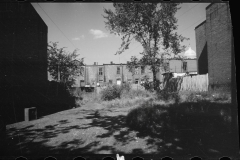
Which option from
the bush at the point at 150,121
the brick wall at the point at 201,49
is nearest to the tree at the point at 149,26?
the brick wall at the point at 201,49

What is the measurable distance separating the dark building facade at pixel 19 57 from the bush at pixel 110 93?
6.40 meters

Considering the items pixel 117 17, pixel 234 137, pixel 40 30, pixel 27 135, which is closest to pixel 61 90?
pixel 40 30

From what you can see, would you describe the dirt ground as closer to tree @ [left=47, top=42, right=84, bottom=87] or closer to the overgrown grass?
the overgrown grass

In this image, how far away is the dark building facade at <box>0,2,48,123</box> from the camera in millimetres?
7645

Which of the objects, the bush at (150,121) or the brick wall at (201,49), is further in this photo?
the brick wall at (201,49)

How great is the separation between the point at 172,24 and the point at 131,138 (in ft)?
63.5

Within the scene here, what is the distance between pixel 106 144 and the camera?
423 centimetres

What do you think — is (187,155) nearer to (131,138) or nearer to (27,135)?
(131,138)

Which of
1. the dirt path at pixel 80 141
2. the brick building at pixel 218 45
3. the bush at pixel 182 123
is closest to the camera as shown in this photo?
the dirt path at pixel 80 141

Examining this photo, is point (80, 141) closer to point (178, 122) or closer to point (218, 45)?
point (178, 122)

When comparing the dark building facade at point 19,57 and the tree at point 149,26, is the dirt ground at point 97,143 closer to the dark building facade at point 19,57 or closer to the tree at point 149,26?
the dark building facade at point 19,57

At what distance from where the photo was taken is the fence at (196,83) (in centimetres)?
1489

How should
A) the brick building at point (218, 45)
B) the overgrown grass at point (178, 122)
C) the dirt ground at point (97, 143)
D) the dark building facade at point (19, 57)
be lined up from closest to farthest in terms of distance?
the dirt ground at point (97, 143)
the overgrown grass at point (178, 122)
the dark building facade at point (19, 57)
the brick building at point (218, 45)

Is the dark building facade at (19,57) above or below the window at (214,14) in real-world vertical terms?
below
